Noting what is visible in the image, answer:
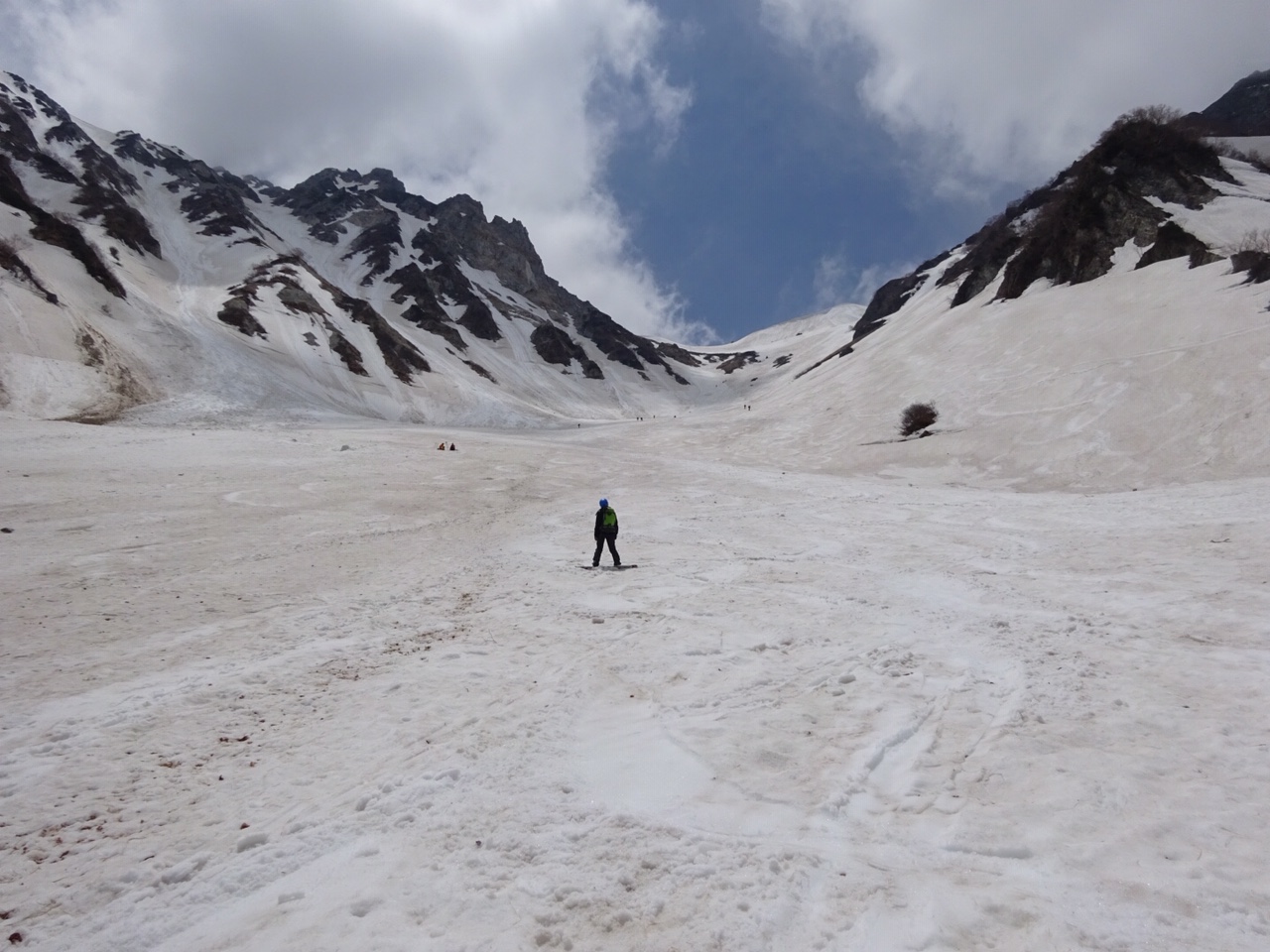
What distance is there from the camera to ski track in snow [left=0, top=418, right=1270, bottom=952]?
3648 millimetres

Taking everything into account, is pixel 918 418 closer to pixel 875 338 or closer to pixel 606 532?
pixel 606 532

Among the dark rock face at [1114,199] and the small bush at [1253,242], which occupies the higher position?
the dark rock face at [1114,199]

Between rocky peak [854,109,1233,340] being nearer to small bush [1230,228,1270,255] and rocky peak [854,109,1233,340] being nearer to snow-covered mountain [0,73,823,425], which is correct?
small bush [1230,228,1270,255]

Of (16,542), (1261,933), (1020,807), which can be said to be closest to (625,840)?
(1020,807)

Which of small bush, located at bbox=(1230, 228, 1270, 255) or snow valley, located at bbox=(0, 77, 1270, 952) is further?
→ small bush, located at bbox=(1230, 228, 1270, 255)

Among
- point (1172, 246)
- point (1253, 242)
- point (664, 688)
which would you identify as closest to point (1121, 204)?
point (1172, 246)

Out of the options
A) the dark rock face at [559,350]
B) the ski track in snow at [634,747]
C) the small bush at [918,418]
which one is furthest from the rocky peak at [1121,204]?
the dark rock face at [559,350]

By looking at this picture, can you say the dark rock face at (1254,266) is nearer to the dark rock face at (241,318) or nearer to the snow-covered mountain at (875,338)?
the snow-covered mountain at (875,338)

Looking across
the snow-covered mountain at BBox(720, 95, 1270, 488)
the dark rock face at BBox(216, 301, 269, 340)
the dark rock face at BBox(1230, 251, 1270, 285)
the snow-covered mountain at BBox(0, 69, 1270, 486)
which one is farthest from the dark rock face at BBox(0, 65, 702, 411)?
the dark rock face at BBox(1230, 251, 1270, 285)

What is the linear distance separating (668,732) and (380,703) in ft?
9.44

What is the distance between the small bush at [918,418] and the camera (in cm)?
2920

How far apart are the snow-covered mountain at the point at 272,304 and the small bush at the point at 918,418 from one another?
122 feet

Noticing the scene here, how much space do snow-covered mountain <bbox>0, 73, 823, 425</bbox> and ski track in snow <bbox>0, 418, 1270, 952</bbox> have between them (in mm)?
30766

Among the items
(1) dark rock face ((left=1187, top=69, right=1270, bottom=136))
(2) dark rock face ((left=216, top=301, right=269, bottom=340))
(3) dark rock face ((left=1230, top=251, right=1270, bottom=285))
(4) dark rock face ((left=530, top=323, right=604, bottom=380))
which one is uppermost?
(1) dark rock face ((left=1187, top=69, right=1270, bottom=136))
